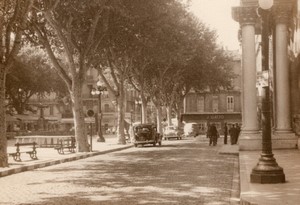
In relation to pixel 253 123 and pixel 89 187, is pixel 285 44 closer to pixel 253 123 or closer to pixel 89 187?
pixel 253 123

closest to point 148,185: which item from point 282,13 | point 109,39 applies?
point 282,13

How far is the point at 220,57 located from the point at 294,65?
2395 centimetres

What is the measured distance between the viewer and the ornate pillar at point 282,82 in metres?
23.5

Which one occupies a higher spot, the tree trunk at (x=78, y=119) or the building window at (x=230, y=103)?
the building window at (x=230, y=103)

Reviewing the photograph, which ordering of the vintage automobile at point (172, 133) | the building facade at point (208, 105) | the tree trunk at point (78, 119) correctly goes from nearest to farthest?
the tree trunk at point (78, 119) < the vintage automobile at point (172, 133) < the building facade at point (208, 105)

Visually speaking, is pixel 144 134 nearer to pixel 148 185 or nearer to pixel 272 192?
pixel 148 185

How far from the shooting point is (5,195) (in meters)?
11.0

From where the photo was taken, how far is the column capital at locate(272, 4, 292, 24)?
24.0 meters

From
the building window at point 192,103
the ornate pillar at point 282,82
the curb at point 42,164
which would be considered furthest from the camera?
the building window at point 192,103

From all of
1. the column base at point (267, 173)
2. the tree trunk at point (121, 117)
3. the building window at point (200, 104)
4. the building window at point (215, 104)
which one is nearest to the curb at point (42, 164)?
the column base at point (267, 173)

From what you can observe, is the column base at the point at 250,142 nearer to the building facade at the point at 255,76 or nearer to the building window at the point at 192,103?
the building facade at the point at 255,76

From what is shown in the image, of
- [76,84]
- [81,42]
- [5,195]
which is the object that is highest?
[81,42]

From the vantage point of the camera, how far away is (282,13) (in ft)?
78.7

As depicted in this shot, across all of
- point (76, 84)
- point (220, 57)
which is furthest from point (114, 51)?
Answer: point (220, 57)
